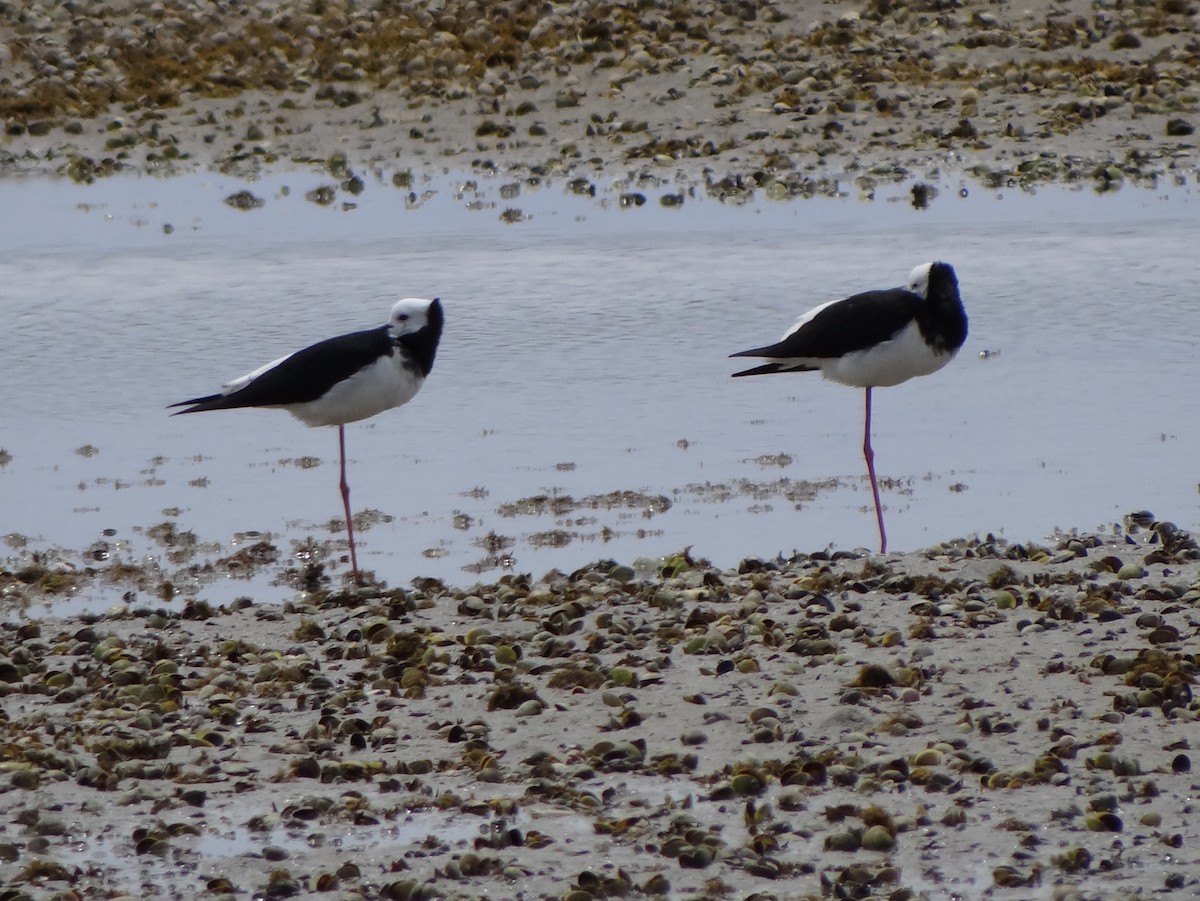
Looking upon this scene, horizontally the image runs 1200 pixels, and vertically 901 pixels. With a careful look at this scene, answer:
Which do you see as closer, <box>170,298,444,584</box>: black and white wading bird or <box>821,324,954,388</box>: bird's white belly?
<box>170,298,444,584</box>: black and white wading bird

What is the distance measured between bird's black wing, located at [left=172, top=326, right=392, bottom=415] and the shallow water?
0.79m

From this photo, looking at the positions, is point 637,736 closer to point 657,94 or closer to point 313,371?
point 313,371

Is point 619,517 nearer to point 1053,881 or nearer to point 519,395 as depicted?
point 519,395

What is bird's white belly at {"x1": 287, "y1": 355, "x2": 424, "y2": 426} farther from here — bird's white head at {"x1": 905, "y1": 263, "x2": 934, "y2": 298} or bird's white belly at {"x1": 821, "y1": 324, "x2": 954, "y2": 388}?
bird's white head at {"x1": 905, "y1": 263, "x2": 934, "y2": 298}

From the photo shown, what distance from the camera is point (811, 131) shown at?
21.5 metres

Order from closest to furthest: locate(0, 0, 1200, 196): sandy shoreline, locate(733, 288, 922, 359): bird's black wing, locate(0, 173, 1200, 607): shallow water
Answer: locate(0, 173, 1200, 607): shallow water, locate(733, 288, 922, 359): bird's black wing, locate(0, 0, 1200, 196): sandy shoreline

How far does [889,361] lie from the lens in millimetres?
10680

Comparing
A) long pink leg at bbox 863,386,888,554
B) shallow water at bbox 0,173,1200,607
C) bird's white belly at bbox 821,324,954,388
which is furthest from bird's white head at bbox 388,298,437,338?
long pink leg at bbox 863,386,888,554

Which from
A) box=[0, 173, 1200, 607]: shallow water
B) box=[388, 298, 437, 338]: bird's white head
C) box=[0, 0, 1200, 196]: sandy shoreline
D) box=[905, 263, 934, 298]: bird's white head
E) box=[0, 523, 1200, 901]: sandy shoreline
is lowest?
box=[0, 523, 1200, 901]: sandy shoreline

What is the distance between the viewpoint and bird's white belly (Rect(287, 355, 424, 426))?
9984 millimetres

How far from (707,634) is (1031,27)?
17.9 meters

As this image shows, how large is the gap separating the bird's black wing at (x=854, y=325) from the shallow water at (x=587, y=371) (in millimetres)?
863

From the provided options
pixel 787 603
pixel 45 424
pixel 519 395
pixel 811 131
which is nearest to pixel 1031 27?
pixel 811 131

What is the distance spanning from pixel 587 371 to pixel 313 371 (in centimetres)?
409
